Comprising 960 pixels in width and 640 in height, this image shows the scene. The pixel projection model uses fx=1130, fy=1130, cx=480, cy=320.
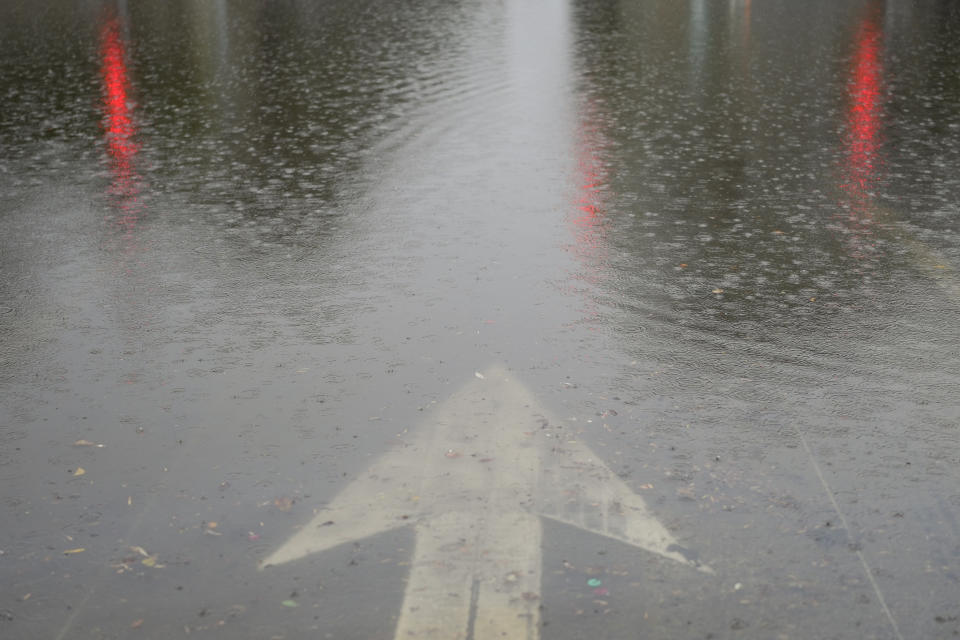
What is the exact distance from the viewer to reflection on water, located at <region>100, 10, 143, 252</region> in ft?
30.3

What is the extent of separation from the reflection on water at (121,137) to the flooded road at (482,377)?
0.08 meters

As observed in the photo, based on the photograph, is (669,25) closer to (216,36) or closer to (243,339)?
(216,36)

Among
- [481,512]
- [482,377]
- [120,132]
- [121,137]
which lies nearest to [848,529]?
[481,512]

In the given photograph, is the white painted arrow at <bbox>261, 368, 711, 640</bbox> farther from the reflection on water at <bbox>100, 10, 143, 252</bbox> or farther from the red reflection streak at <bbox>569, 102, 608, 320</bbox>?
the reflection on water at <bbox>100, 10, 143, 252</bbox>

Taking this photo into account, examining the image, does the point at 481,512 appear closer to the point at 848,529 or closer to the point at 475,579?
the point at 475,579

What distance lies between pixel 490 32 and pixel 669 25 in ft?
13.9

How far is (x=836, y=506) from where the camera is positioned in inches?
177

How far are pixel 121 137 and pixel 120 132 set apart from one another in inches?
13.1

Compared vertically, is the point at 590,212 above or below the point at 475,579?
above

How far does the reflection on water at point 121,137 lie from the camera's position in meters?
9.22

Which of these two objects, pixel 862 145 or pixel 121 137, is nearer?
pixel 862 145

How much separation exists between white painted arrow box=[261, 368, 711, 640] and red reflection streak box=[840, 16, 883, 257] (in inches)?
150

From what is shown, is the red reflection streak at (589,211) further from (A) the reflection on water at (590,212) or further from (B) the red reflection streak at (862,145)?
(B) the red reflection streak at (862,145)

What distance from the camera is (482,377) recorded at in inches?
231
